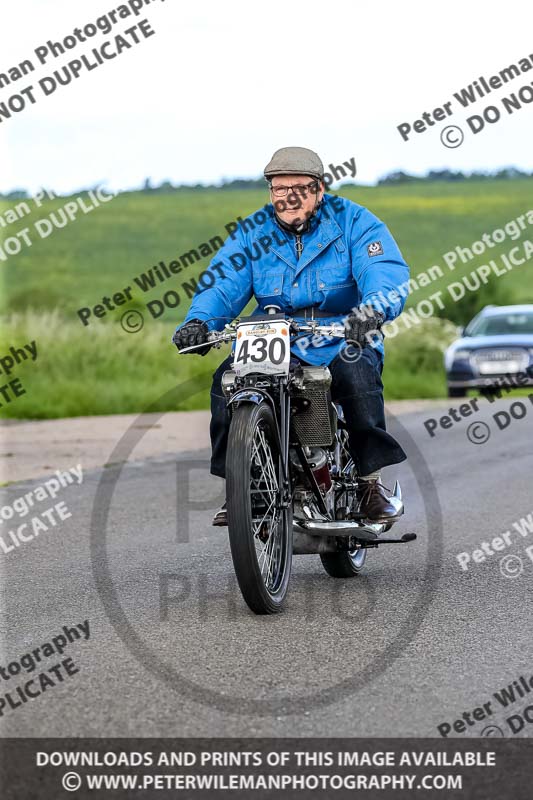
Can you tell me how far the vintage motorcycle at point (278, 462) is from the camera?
560 cm

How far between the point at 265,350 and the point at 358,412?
0.71 meters

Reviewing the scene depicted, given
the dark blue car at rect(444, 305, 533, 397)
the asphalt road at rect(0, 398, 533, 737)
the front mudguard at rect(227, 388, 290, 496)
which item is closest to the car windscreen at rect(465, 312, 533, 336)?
the dark blue car at rect(444, 305, 533, 397)

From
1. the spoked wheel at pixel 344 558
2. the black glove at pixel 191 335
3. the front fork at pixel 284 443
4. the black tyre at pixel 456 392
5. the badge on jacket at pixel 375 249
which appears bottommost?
the black tyre at pixel 456 392

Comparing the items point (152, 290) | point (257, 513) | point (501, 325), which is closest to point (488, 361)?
point (501, 325)

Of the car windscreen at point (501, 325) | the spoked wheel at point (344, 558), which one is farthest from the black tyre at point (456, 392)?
the spoked wheel at point (344, 558)

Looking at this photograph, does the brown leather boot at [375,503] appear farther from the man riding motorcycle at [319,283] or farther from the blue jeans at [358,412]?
the blue jeans at [358,412]

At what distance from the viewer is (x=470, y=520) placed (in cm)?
897

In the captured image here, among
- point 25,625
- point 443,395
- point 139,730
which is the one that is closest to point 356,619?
point 25,625

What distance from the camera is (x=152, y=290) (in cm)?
3762

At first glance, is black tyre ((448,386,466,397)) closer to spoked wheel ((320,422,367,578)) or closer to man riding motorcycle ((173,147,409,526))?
spoked wheel ((320,422,367,578))

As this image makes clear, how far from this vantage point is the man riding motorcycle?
6395 mm

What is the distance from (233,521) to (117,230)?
45.0m

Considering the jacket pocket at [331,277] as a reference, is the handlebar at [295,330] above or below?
below

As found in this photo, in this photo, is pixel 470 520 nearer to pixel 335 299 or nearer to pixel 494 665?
pixel 335 299
